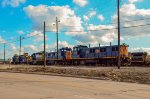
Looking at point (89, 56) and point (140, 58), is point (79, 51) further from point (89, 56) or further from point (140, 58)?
point (140, 58)

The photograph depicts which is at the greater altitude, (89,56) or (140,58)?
(89,56)

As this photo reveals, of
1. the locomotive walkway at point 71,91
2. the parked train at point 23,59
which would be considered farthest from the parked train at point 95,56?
the locomotive walkway at point 71,91

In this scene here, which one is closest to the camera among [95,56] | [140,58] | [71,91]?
[71,91]

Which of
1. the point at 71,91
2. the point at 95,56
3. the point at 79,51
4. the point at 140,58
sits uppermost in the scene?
the point at 79,51

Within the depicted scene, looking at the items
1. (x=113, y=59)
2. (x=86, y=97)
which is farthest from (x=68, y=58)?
(x=86, y=97)

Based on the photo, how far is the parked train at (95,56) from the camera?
57.1 m

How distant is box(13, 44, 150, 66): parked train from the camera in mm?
57125

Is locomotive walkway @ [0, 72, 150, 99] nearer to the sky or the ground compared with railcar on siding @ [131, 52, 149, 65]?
nearer to the ground

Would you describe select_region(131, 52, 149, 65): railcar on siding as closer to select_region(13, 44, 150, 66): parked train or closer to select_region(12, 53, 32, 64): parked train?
select_region(13, 44, 150, 66): parked train

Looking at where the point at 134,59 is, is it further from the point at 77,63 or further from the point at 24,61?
the point at 24,61

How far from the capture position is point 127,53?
5800 centimetres

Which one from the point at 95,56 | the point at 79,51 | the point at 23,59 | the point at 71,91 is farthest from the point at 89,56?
the point at 71,91

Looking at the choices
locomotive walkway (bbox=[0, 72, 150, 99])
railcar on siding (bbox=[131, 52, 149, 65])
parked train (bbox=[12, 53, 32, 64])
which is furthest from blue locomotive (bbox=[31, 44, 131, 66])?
locomotive walkway (bbox=[0, 72, 150, 99])

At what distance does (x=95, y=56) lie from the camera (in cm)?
6116
